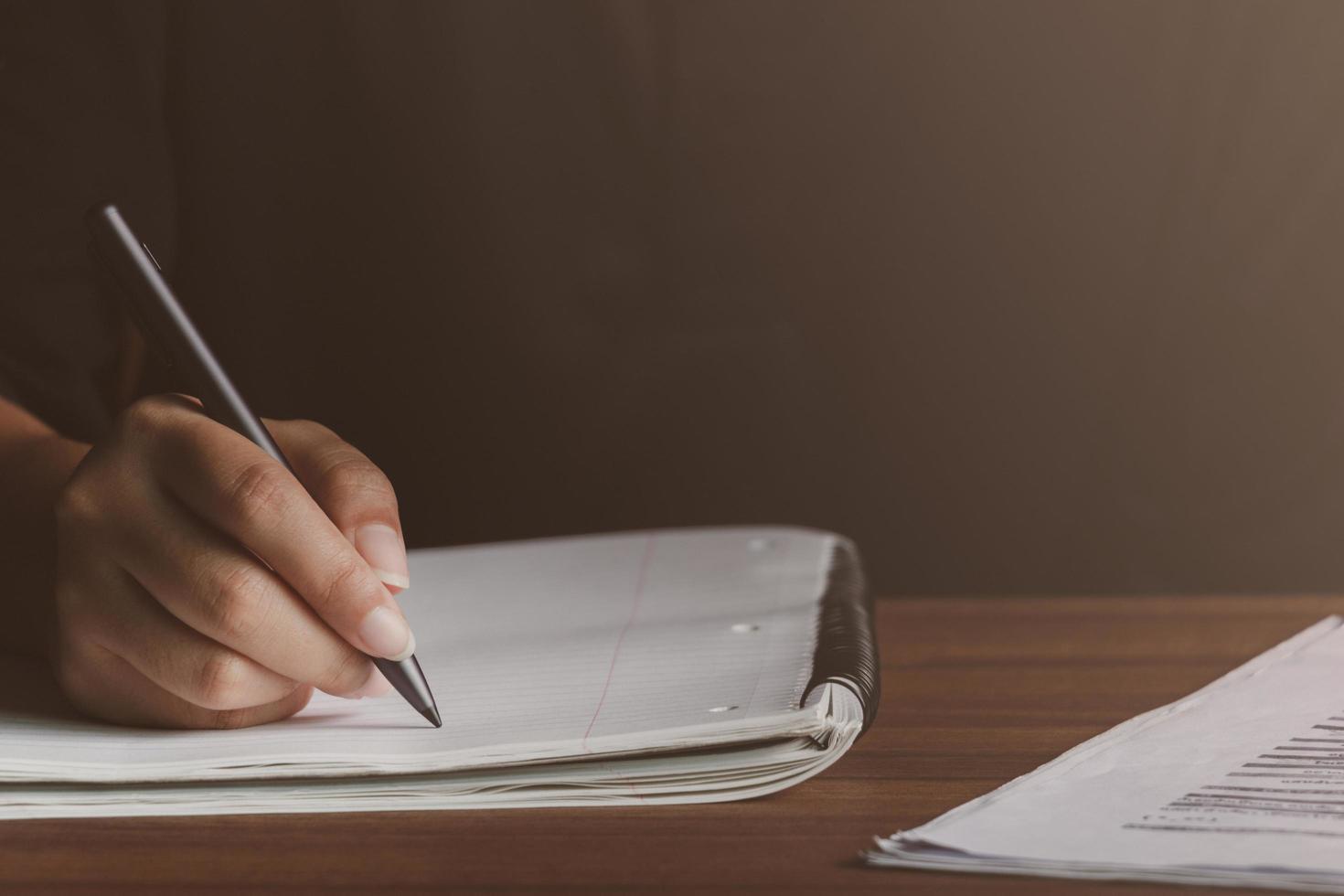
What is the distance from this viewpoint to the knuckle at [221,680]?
355mm

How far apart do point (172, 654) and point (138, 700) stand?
3cm

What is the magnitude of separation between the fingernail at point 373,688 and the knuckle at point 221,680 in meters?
0.03

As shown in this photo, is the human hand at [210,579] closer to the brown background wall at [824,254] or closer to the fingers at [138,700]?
the fingers at [138,700]

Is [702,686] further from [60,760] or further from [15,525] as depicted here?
[15,525]

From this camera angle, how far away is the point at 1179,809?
0.29 m

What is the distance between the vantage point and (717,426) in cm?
85

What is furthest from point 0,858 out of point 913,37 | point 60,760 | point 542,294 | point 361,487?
point 913,37

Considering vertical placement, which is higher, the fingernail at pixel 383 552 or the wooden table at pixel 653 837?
the fingernail at pixel 383 552

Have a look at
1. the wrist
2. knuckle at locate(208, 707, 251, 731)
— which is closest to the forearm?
the wrist

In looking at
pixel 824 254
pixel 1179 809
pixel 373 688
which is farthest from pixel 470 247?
pixel 1179 809

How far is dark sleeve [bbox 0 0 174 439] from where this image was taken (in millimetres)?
698

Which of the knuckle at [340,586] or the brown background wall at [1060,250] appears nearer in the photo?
the knuckle at [340,586]

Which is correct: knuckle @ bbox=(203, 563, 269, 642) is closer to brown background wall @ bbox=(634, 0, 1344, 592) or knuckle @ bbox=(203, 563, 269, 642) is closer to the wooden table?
the wooden table

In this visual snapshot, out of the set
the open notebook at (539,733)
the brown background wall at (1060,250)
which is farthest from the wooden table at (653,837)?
the brown background wall at (1060,250)
